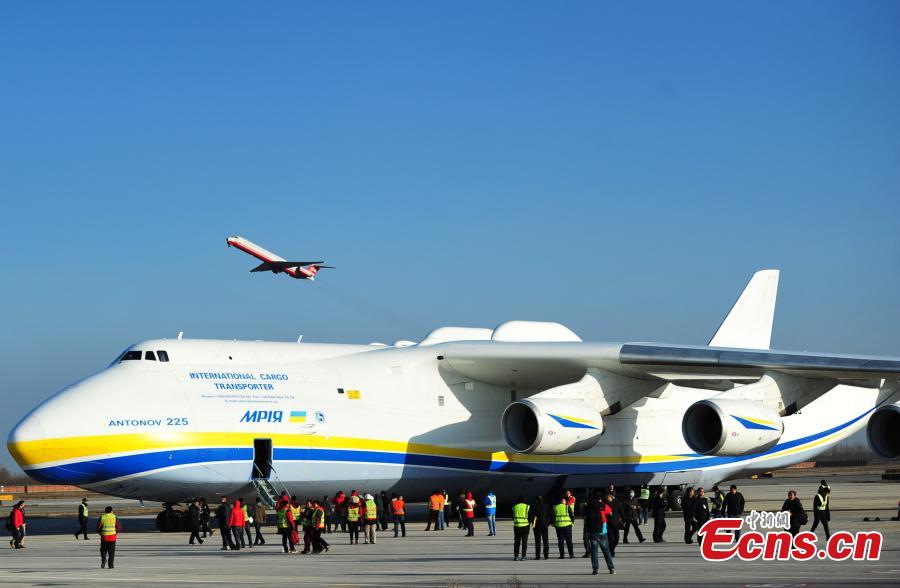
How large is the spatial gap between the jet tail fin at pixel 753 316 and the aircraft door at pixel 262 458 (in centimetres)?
1225

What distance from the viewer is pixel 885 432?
22.1 metres

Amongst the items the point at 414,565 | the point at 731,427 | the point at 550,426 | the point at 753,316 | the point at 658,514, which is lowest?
the point at 414,565

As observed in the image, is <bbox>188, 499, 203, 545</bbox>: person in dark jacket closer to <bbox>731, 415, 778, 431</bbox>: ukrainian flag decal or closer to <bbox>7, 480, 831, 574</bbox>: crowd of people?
<bbox>7, 480, 831, 574</bbox>: crowd of people

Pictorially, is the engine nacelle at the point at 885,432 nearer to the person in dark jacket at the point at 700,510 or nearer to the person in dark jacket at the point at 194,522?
the person in dark jacket at the point at 700,510

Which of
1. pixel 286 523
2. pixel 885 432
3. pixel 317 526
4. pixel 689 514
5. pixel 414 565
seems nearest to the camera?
pixel 414 565

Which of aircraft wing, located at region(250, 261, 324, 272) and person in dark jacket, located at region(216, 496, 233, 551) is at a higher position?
aircraft wing, located at region(250, 261, 324, 272)

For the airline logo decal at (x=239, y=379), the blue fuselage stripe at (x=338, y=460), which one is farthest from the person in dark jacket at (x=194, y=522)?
the airline logo decal at (x=239, y=379)

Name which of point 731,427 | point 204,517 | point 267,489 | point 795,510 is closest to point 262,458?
point 267,489

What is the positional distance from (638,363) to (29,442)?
11.3m

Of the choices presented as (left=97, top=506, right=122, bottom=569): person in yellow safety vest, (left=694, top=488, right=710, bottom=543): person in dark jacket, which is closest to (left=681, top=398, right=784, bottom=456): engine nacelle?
(left=694, top=488, right=710, bottom=543): person in dark jacket

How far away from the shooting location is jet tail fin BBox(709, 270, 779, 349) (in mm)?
31609

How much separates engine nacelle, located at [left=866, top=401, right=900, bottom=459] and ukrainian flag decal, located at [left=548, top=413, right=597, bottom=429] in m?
5.26

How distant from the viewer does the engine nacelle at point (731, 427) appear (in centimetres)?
2348

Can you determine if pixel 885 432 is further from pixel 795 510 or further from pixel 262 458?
pixel 262 458
